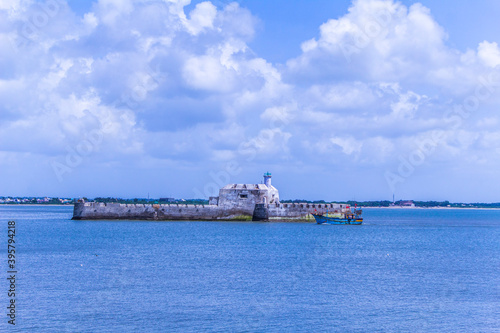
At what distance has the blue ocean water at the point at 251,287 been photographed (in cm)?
1750

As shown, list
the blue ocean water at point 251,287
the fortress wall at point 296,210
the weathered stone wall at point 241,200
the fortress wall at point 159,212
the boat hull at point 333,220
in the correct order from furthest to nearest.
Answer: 1. the boat hull at point 333,220
2. the fortress wall at point 296,210
3. the weathered stone wall at point 241,200
4. the fortress wall at point 159,212
5. the blue ocean water at point 251,287

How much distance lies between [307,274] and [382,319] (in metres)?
8.33

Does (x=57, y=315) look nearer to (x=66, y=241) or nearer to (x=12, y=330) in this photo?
(x=12, y=330)

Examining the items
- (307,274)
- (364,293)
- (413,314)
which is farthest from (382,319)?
(307,274)

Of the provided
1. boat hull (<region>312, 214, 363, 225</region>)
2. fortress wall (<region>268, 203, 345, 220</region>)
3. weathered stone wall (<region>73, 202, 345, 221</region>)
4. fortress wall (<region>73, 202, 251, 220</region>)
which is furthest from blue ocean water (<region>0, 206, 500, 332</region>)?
boat hull (<region>312, 214, 363, 225</region>)

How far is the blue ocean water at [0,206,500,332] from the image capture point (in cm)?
1750

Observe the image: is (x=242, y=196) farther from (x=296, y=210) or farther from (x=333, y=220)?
(x=333, y=220)

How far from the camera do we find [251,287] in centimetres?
2278

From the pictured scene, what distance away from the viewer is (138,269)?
88.6 ft

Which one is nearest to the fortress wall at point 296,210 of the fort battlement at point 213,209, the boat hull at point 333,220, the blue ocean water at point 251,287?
the fort battlement at point 213,209

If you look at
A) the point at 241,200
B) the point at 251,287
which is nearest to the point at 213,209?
the point at 241,200

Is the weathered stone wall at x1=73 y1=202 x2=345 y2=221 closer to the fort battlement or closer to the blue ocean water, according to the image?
the fort battlement

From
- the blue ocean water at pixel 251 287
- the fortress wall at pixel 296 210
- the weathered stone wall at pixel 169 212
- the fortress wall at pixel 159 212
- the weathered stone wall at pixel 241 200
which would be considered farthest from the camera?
the fortress wall at pixel 296 210

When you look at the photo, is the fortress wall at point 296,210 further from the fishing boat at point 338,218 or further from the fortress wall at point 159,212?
the fortress wall at point 159,212
